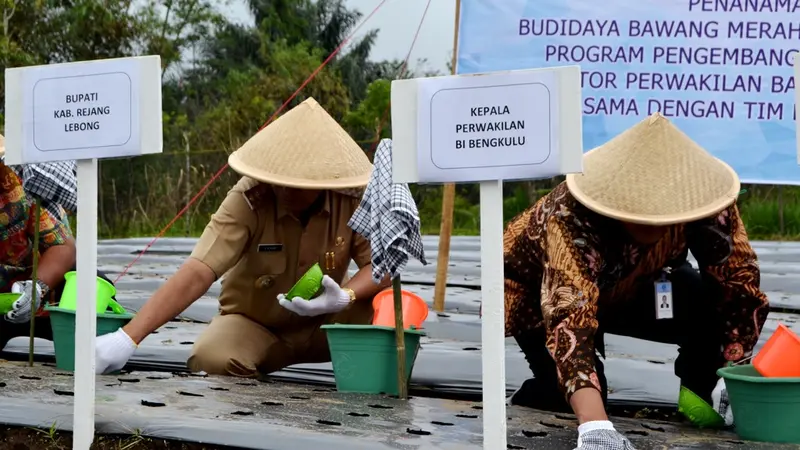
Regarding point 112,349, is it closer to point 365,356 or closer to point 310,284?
point 310,284

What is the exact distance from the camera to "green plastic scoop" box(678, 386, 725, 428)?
237cm

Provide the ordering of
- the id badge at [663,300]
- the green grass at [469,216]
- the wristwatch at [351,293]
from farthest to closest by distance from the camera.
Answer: the green grass at [469,216], the wristwatch at [351,293], the id badge at [663,300]

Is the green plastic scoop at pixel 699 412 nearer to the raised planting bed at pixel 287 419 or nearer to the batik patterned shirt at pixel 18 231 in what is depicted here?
the raised planting bed at pixel 287 419

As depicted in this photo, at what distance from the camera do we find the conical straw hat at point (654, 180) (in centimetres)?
216

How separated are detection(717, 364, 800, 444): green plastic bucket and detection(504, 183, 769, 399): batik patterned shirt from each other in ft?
1.03

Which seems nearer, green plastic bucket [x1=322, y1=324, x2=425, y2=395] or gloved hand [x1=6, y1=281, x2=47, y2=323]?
green plastic bucket [x1=322, y1=324, x2=425, y2=395]

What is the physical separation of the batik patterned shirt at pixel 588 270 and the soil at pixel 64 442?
0.73 meters

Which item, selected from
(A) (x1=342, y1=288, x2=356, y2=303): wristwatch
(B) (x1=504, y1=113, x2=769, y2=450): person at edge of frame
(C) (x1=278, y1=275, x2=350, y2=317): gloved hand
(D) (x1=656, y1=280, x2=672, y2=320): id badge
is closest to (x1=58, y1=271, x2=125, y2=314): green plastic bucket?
(C) (x1=278, y1=275, x2=350, y2=317): gloved hand

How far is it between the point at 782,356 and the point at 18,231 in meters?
2.27

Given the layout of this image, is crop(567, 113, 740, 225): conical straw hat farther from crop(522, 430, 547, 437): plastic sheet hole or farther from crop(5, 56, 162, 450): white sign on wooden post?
crop(5, 56, 162, 450): white sign on wooden post

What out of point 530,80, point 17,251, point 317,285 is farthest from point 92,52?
point 530,80

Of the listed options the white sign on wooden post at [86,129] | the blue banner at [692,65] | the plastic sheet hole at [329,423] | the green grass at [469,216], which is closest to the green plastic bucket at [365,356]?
the plastic sheet hole at [329,423]

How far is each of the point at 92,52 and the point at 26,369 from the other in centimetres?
1061

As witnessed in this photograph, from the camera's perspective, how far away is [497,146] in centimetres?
186
